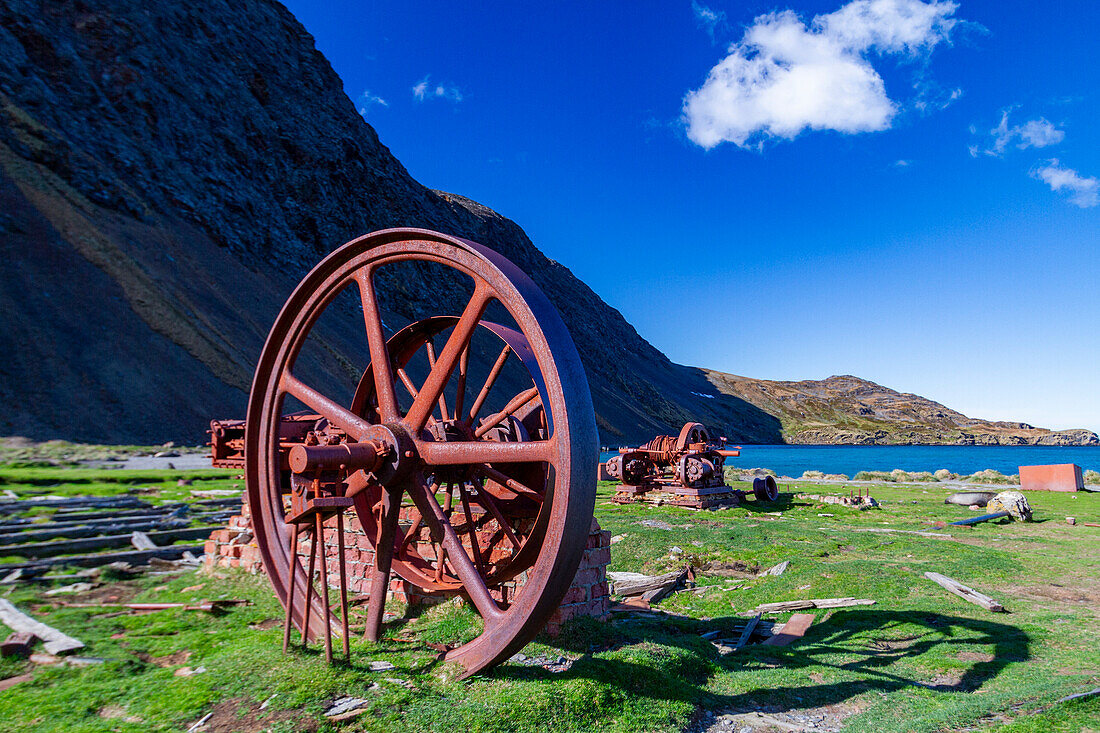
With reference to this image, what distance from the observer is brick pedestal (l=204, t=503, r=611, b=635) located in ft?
19.6

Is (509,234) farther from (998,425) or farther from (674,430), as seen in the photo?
(998,425)

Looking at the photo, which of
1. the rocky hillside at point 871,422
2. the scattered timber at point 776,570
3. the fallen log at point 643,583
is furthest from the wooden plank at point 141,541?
the rocky hillside at point 871,422

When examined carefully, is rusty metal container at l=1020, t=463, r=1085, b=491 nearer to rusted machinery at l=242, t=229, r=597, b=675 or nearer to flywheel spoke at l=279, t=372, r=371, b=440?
rusted machinery at l=242, t=229, r=597, b=675

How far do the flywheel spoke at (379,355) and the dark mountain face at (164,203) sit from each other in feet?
93.6

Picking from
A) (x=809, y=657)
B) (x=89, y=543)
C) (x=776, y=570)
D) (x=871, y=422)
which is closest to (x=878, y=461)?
(x=776, y=570)

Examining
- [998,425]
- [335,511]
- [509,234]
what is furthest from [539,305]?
[998,425]

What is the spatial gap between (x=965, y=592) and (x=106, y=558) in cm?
1231

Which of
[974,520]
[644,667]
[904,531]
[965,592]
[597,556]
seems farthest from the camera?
[974,520]

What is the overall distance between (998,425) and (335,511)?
245253 millimetres

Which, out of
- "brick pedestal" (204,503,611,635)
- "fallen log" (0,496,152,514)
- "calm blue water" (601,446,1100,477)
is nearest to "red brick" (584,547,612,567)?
"brick pedestal" (204,503,611,635)

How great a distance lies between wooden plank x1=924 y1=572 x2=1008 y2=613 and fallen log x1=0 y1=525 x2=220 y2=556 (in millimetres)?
12277

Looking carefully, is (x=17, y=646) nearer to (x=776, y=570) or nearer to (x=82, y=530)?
(x=82, y=530)

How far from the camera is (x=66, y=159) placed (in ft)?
137

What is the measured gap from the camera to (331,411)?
18.1 feet
